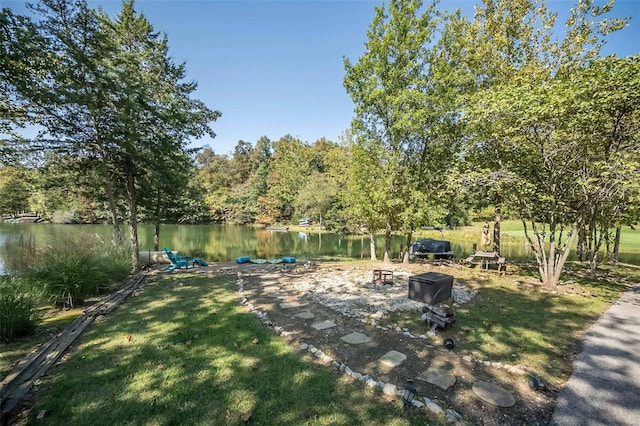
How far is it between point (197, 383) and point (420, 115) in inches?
344

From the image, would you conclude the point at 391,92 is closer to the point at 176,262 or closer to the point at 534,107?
the point at 534,107

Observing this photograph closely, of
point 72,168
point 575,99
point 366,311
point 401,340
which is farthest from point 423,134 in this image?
point 72,168

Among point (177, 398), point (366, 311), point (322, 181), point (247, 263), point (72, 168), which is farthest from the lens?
point (322, 181)

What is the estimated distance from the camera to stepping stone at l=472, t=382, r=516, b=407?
2.75 metres

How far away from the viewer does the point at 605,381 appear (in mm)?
3195

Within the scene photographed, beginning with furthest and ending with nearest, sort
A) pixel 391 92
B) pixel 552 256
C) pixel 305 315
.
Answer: pixel 391 92
pixel 552 256
pixel 305 315

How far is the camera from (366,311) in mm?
5312

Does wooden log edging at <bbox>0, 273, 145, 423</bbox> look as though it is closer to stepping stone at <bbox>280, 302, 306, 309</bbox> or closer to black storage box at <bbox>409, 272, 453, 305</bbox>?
stepping stone at <bbox>280, 302, 306, 309</bbox>

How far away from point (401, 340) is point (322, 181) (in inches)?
1161

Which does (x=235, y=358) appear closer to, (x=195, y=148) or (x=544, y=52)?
(x=195, y=148)

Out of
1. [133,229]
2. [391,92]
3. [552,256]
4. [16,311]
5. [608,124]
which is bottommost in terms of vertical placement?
[16,311]

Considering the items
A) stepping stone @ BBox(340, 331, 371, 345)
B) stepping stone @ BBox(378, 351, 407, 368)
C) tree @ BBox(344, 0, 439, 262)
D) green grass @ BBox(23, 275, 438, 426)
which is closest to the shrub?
green grass @ BBox(23, 275, 438, 426)

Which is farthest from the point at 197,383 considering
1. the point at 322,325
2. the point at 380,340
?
the point at 380,340

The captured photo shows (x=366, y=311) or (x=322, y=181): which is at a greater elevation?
(x=322, y=181)
